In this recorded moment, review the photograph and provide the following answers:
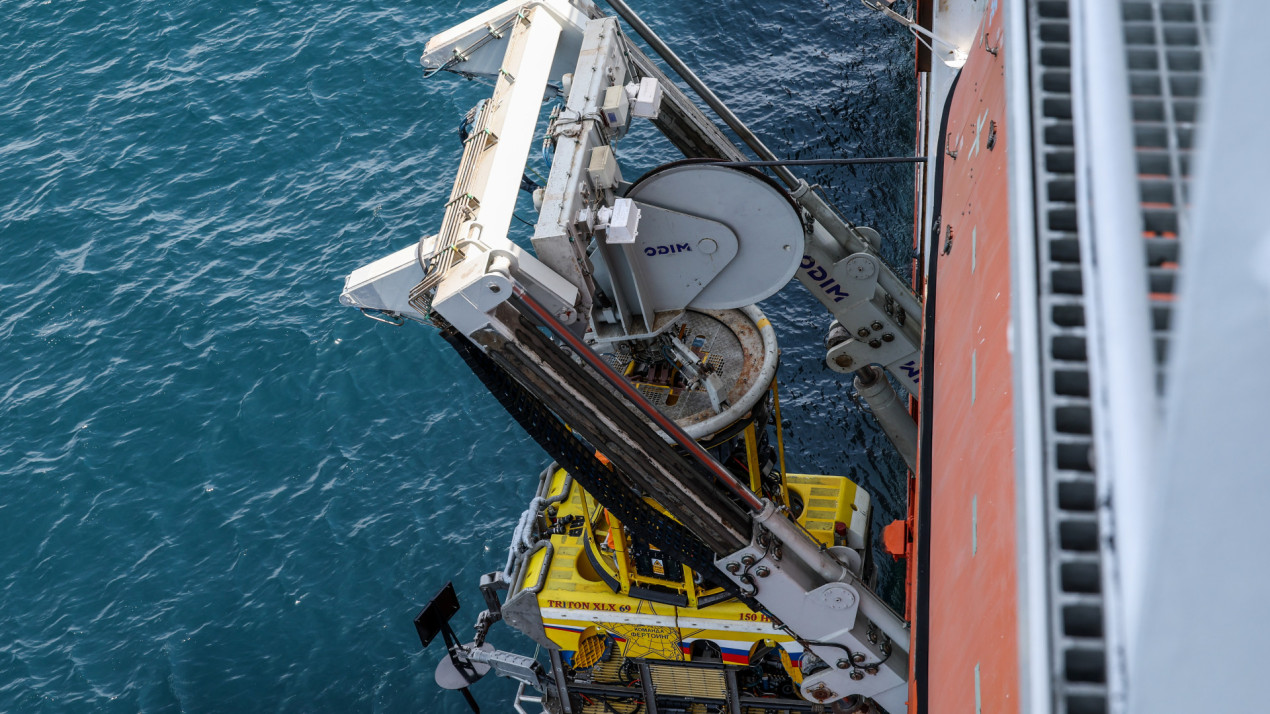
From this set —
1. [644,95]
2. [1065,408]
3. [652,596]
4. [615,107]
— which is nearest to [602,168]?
[615,107]

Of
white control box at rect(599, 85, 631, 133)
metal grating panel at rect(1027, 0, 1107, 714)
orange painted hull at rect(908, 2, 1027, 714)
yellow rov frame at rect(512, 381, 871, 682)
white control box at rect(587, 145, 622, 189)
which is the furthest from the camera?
yellow rov frame at rect(512, 381, 871, 682)

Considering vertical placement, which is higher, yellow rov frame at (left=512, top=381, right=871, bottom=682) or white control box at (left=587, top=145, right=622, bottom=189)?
white control box at (left=587, top=145, right=622, bottom=189)

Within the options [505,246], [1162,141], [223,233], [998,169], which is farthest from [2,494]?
[1162,141]

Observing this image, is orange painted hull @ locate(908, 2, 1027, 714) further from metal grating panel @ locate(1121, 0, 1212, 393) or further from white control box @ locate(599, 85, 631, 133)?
white control box @ locate(599, 85, 631, 133)

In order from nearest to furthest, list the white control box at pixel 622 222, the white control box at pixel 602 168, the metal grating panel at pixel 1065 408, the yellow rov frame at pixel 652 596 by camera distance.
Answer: the metal grating panel at pixel 1065 408, the white control box at pixel 622 222, the white control box at pixel 602 168, the yellow rov frame at pixel 652 596

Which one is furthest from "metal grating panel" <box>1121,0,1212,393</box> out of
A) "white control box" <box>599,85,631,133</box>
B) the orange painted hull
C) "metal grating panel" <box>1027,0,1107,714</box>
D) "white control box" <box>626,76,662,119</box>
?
"white control box" <box>626,76,662,119</box>

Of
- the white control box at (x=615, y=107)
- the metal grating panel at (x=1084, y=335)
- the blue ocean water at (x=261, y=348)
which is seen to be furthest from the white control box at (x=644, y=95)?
the blue ocean water at (x=261, y=348)

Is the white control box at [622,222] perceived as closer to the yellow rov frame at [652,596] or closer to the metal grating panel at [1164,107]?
the yellow rov frame at [652,596]
